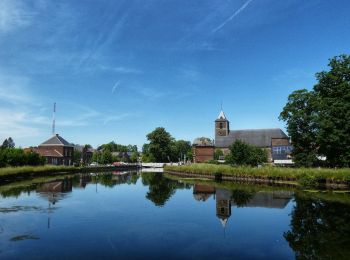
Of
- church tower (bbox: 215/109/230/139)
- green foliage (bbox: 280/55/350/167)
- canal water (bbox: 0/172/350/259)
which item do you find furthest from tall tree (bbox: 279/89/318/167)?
church tower (bbox: 215/109/230/139)

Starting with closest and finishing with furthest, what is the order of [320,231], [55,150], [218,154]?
1. [320,231]
2. [55,150]
3. [218,154]

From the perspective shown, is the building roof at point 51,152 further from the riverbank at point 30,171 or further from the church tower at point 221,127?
the church tower at point 221,127

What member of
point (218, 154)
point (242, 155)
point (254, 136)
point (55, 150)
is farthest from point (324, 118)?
point (55, 150)

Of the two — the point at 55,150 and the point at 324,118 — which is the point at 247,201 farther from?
the point at 55,150

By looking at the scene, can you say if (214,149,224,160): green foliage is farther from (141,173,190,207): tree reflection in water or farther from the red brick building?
(141,173,190,207): tree reflection in water

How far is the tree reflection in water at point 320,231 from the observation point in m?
12.1

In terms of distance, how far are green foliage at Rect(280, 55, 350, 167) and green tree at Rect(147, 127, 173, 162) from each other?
190 feet

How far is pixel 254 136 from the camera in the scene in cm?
9831

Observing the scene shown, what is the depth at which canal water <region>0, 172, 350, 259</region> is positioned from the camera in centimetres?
1192

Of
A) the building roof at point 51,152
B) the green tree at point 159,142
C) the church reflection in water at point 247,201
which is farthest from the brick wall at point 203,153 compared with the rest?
the church reflection in water at point 247,201

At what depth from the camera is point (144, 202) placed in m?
25.4

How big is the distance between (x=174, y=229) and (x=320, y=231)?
7024mm

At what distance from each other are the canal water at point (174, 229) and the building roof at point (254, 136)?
72.2 meters

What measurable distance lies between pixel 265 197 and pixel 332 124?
56.2ft
